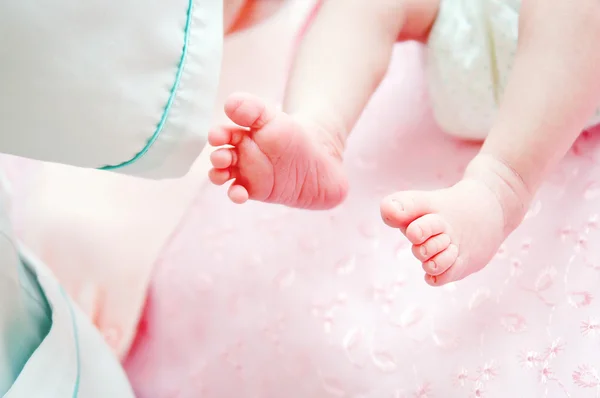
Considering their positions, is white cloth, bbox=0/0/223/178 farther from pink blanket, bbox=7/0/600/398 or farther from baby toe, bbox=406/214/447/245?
pink blanket, bbox=7/0/600/398

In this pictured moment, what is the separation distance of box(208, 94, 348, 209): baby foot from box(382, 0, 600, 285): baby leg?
102 mm

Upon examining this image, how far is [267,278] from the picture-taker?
0.67m

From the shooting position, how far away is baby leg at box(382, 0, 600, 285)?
0.51m

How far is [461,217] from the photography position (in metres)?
0.48

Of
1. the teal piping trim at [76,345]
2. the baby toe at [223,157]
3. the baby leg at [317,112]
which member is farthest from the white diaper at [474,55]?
the teal piping trim at [76,345]

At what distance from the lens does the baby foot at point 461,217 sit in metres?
0.45

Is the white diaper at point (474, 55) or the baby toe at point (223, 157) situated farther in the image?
the white diaper at point (474, 55)

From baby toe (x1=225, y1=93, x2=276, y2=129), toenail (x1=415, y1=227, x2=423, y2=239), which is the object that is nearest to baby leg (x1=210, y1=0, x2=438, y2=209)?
baby toe (x1=225, y1=93, x2=276, y2=129)

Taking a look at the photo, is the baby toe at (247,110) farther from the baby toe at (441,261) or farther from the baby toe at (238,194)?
the baby toe at (441,261)

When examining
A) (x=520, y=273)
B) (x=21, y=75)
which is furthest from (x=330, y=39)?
(x=21, y=75)

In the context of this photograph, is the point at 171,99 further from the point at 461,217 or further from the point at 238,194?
the point at 461,217

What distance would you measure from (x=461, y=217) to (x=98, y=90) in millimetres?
294

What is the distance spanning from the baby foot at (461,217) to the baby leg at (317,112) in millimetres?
84

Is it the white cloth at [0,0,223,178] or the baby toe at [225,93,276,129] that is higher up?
the white cloth at [0,0,223,178]
